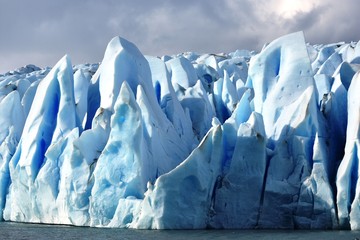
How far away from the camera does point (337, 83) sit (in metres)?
16.2

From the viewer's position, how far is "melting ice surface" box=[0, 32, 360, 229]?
13492mm

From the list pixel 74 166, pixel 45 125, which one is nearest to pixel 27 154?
pixel 45 125

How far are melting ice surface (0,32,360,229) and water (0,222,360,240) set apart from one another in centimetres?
56

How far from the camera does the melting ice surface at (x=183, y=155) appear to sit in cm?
1349

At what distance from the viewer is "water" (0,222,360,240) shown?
12.0m

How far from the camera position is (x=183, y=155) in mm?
16094

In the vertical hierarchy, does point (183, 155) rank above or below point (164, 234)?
above

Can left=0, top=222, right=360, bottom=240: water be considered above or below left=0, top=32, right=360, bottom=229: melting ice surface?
below

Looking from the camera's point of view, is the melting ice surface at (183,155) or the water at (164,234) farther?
the melting ice surface at (183,155)

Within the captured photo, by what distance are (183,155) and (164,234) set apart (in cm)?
396

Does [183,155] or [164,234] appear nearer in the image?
[164,234]

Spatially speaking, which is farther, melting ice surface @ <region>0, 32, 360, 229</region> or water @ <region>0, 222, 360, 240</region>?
melting ice surface @ <region>0, 32, 360, 229</region>

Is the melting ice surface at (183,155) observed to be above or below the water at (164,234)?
above

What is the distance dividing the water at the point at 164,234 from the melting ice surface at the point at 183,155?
22.1 inches
